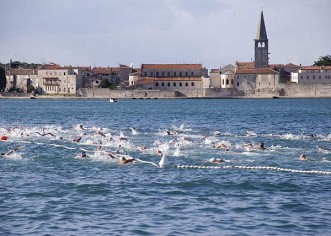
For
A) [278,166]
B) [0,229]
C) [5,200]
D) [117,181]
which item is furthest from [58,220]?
[278,166]

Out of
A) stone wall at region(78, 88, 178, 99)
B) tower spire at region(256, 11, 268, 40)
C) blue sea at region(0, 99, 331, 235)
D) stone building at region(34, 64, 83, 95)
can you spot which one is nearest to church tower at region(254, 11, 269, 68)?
tower spire at region(256, 11, 268, 40)

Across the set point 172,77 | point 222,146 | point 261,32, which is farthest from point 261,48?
point 222,146

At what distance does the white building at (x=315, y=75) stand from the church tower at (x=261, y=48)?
30.0ft

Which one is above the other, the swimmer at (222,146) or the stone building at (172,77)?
the stone building at (172,77)

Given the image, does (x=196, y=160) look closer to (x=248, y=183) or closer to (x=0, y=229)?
(x=248, y=183)

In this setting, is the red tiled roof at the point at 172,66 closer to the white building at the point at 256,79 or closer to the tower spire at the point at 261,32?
the white building at the point at 256,79

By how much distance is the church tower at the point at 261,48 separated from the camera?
188 metres

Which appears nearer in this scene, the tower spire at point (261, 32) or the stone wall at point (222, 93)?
the stone wall at point (222, 93)

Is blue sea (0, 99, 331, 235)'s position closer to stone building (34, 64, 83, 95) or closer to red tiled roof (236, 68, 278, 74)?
red tiled roof (236, 68, 278, 74)

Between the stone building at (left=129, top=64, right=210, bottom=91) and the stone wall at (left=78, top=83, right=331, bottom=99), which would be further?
the stone building at (left=129, top=64, right=210, bottom=91)

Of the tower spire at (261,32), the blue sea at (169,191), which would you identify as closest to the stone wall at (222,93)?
the tower spire at (261,32)

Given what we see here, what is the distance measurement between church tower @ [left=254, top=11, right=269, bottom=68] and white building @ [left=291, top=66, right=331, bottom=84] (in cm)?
913

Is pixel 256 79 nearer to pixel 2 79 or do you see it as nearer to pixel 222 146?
pixel 2 79

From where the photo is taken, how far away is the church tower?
616 feet
